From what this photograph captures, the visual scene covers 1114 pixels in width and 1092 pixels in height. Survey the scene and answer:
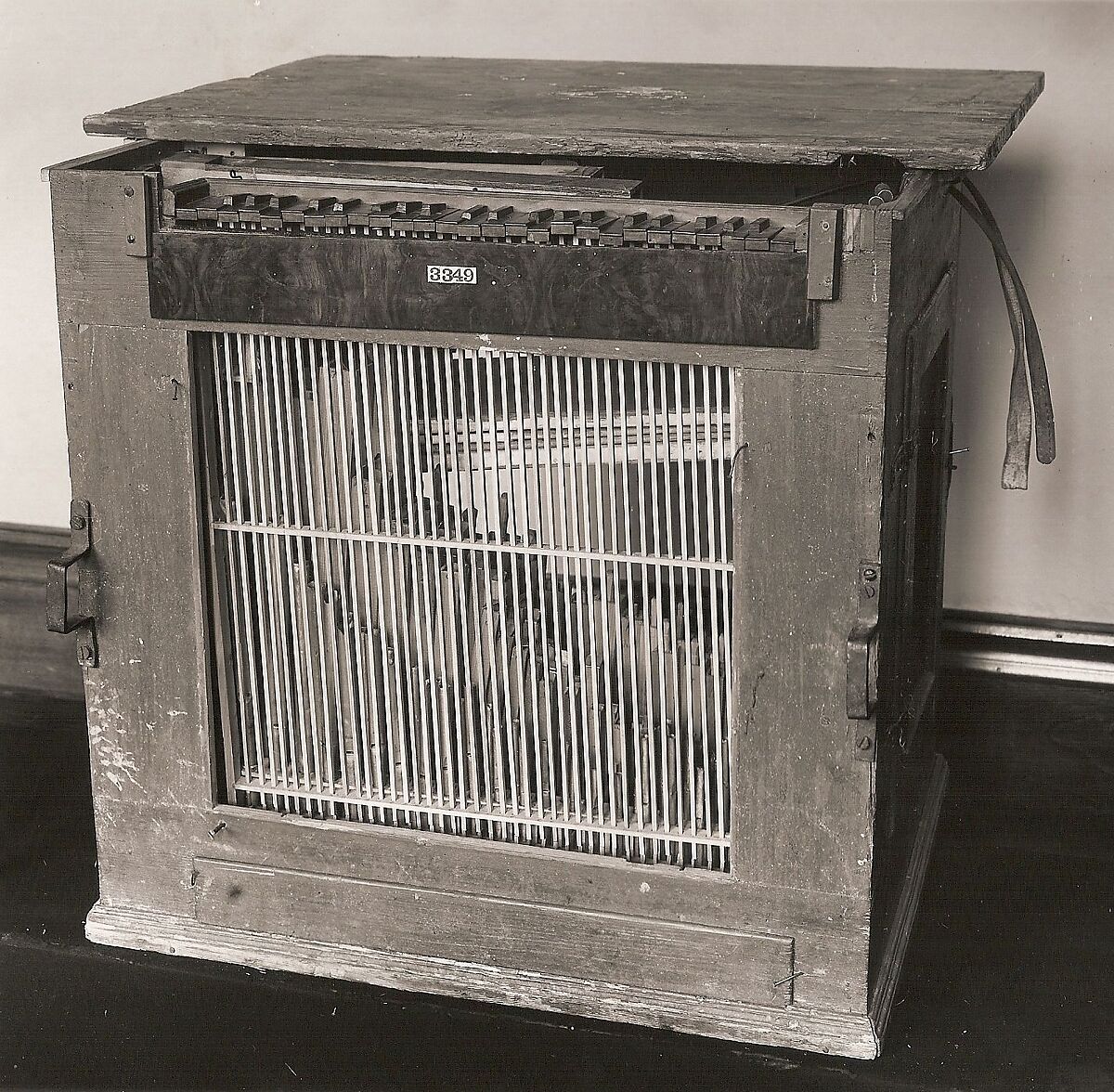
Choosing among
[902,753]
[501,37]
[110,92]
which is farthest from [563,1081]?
[110,92]

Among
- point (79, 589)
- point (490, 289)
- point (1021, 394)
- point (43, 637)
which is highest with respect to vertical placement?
point (490, 289)

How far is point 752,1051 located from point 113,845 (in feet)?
2.65

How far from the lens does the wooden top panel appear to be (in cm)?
177

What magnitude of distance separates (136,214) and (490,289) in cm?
40

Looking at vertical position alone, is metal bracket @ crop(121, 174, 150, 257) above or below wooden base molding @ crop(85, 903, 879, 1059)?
above

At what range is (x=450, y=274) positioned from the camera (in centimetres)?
180

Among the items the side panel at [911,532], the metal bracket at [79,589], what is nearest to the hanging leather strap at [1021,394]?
the side panel at [911,532]

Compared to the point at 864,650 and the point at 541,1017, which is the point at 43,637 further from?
the point at 864,650

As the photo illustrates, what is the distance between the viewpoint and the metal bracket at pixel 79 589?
1988 millimetres

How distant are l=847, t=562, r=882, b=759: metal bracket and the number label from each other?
1.64ft

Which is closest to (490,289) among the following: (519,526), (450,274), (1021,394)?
(450,274)

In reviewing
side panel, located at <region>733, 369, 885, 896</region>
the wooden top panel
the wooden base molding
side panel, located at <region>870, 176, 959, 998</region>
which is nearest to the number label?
the wooden top panel

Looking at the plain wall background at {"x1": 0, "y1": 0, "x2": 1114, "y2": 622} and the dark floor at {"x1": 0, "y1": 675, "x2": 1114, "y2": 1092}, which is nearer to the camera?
the dark floor at {"x1": 0, "y1": 675, "x2": 1114, "y2": 1092}

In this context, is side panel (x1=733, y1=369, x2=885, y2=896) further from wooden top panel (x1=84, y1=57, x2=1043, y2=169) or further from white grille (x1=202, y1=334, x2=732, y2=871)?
wooden top panel (x1=84, y1=57, x2=1043, y2=169)
